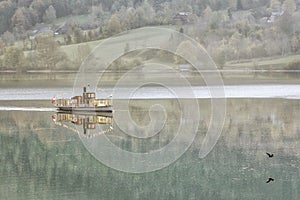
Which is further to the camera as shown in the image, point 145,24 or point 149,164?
point 145,24

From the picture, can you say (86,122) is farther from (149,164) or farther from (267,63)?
(267,63)

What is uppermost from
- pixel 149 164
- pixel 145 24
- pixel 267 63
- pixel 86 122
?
pixel 145 24

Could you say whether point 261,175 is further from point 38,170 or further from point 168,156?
point 38,170

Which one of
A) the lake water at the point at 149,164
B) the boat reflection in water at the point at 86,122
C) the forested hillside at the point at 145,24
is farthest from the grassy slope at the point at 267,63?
the lake water at the point at 149,164

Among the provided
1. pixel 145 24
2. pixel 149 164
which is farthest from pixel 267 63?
pixel 149 164

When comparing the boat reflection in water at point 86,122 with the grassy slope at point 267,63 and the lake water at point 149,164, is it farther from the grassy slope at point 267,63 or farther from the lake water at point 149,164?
the grassy slope at point 267,63

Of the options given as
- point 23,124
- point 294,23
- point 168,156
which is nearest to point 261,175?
point 168,156

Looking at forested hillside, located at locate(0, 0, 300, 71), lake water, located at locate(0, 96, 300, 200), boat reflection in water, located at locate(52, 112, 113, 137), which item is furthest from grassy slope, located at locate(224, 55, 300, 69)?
lake water, located at locate(0, 96, 300, 200)

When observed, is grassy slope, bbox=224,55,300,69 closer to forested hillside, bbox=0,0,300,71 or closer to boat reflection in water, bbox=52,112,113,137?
forested hillside, bbox=0,0,300,71

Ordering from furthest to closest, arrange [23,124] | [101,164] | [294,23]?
[294,23] → [23,124] → [101,164]
